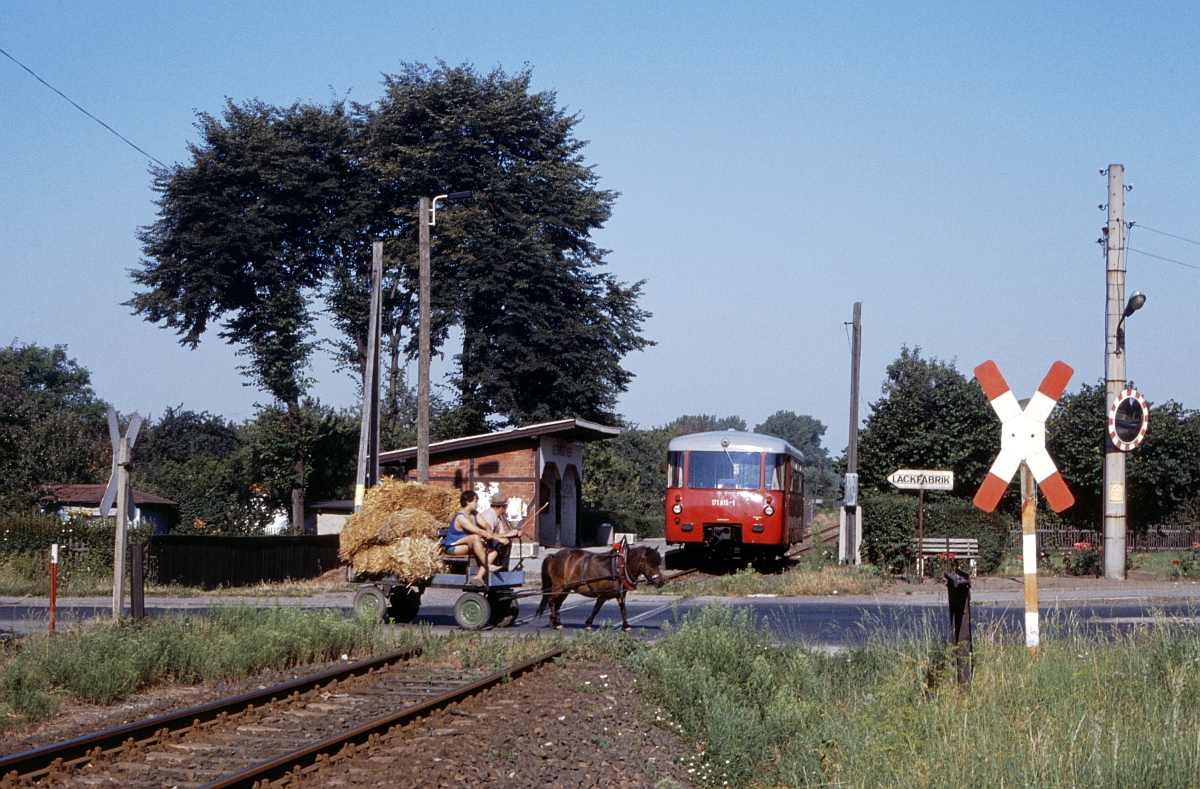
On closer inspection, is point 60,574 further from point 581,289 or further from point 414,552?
point 581,289

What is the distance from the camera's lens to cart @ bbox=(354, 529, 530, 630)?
626 inches

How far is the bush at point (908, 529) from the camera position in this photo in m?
28.1

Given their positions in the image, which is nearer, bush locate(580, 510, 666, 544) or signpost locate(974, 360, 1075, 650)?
signpost locate(974, 360, 1075, 650)

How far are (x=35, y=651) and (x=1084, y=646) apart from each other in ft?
32.7

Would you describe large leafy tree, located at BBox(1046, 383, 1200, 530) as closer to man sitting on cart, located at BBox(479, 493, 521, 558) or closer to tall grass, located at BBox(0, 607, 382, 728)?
man sitting on cart, located at BBox(479, 493, 521, 558)

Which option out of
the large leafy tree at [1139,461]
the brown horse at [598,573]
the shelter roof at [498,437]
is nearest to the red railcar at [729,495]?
the shelter roof at [498,437]

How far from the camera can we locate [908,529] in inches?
1105

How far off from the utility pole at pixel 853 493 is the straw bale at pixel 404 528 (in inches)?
596

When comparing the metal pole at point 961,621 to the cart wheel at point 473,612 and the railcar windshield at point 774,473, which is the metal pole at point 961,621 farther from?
the railcar windshield at point 774,473

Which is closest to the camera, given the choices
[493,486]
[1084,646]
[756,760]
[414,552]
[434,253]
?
[756,760]

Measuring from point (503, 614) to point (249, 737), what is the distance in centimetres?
776

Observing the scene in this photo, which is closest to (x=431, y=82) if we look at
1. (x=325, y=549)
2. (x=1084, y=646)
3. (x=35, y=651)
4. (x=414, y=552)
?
(x=325, y=549)

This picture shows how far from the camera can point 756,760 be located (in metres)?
8.16

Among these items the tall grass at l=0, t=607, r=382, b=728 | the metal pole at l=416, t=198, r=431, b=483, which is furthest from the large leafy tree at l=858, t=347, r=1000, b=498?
the tall grass at l=0, t=607, r=382, b=728
